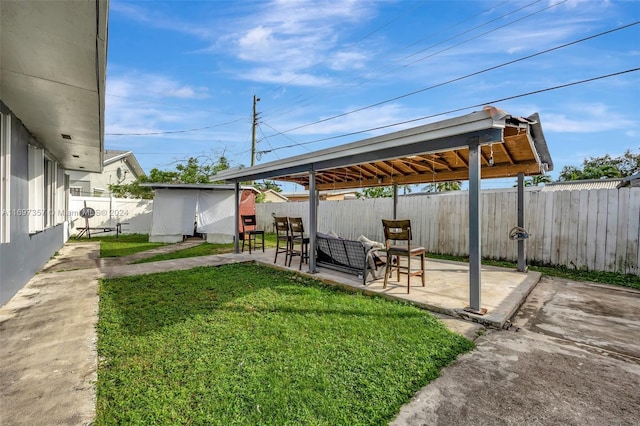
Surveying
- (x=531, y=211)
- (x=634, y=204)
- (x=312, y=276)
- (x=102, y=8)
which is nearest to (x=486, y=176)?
(x=531, y=211)

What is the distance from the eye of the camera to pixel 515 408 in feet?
6.57

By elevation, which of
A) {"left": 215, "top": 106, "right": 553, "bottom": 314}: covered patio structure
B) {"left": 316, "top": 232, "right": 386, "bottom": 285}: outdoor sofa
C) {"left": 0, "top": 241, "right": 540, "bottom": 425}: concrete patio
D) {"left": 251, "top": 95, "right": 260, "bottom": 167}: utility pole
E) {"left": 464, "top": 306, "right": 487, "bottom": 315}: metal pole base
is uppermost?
{"left": 251, "top": 95, "right": 260, "bottom": 167}: utility pole

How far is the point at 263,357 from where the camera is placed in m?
2.62

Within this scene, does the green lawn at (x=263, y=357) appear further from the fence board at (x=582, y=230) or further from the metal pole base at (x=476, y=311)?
the fence board at (x=582, y=230)

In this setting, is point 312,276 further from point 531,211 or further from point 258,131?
point 258,131

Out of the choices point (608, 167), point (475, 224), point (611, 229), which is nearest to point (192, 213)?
point (475, 224)

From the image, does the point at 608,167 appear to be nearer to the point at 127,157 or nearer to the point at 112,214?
the point at 112,214

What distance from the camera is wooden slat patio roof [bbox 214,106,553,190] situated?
3.49m

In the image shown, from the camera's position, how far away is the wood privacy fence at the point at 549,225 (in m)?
6.02

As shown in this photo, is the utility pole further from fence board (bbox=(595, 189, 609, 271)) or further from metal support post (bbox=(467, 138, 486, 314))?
metal support post (bbox=(467, 138, 486, 314))

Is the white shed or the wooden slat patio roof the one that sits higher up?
the wooden slat patio roof

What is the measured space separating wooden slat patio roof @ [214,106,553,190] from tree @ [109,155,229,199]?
10783mm

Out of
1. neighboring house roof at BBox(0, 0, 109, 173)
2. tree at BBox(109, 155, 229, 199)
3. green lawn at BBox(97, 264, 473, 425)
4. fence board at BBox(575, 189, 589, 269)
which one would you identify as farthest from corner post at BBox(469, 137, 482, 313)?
tree at BBox(109, 155, 229, 199)

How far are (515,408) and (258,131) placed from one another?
1997 cm
